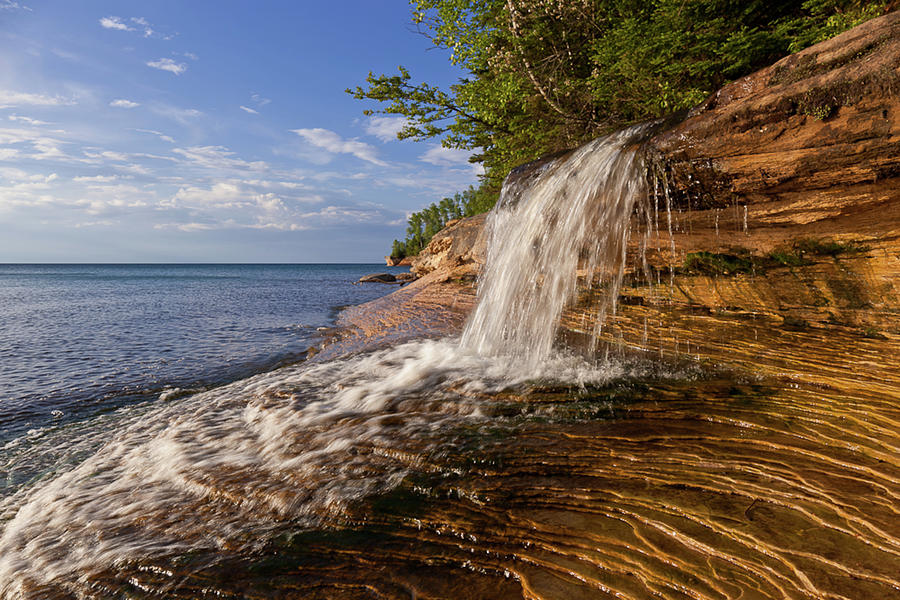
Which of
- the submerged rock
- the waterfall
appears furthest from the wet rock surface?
the submerged rock

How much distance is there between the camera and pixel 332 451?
399 cm

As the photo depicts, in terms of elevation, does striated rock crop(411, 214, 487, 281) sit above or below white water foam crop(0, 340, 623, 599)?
above

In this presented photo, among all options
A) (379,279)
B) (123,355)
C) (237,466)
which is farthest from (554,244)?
(379,279)

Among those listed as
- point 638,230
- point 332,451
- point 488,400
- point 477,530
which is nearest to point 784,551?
point 477,530

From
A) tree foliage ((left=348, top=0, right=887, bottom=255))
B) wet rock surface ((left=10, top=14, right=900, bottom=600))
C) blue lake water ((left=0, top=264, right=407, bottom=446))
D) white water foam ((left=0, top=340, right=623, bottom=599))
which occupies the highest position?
tree foliage ((left=348, top=0, right=887, bottom=255))

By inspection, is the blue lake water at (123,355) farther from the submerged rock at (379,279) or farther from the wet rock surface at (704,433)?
the submerged rock at (379,279)

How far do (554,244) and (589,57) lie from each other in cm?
768

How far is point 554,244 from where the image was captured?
676cm

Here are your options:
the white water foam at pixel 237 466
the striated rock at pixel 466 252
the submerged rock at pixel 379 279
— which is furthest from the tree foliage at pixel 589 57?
the submerged rock at pixel 379 279

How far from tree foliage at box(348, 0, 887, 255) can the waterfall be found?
4.03 metres

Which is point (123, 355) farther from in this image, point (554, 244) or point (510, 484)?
point (510, 484)

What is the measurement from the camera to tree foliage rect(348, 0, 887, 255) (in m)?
8.41

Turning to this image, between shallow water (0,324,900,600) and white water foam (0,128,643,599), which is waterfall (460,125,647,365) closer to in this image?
white water foam (0,128,643,599)

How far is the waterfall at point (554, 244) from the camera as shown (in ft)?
20.1
